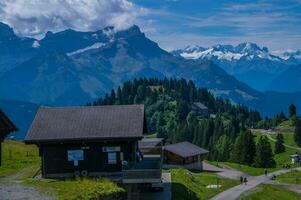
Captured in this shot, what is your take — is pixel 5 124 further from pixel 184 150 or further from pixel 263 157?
pixel 263 157

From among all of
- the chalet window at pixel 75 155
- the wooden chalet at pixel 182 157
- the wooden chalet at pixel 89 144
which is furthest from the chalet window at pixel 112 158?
the wooden chalet at pixel 182 157

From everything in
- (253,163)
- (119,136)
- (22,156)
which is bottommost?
(253,163)

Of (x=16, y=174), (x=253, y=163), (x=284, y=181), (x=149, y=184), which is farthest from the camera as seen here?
(x=253, y=163)

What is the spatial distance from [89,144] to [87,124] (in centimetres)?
204

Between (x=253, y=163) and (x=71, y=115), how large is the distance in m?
104

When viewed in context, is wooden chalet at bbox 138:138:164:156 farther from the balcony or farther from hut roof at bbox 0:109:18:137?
hut roof at bbox 0:109:18:137

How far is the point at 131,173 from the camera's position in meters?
46.5

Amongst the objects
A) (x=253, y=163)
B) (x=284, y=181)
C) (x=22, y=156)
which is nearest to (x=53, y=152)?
(x=22, y=156)

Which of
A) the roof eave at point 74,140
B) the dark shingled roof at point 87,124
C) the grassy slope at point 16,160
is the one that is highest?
the dark shingled roof at point 87,124

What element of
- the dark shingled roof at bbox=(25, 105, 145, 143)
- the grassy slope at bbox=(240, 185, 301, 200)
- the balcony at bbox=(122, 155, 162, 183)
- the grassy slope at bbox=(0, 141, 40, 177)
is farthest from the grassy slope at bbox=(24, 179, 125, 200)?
the grassy slope at bbox=(240, 185, 301, 200)

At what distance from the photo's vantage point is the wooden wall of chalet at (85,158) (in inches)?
1992

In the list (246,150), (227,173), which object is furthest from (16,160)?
(246,150)

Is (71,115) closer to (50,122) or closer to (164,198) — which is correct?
(50,122)

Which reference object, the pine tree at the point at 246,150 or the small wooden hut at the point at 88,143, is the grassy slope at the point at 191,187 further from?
the pine tree at the point at 246,150
